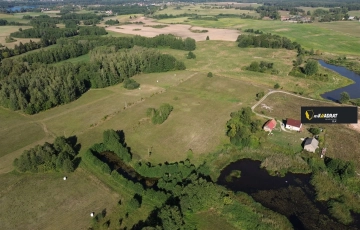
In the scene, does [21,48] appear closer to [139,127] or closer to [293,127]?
[139,127]

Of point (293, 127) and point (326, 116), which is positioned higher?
point (326, 116)

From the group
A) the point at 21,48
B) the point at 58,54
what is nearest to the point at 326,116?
the point at 58,54

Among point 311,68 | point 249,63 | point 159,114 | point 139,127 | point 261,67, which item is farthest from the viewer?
point 249,63

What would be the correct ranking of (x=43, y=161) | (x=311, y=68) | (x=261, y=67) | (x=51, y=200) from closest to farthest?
(x=51, y=200) < (x=43, y=161) < (x=311, y=68) < (x=261, y=67)

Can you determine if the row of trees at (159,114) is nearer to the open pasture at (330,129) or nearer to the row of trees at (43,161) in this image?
the row of trees at (43,161)

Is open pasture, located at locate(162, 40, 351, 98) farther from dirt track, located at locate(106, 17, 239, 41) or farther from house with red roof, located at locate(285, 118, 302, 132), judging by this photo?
house with red roof, located at locate(285, 118, 302, 132)

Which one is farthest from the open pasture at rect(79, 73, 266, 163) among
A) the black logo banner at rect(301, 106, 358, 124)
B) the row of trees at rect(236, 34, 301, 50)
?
the row of trees at rect(236, 34, 301, 50)

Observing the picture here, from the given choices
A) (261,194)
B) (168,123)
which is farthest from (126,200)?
(168,123)
